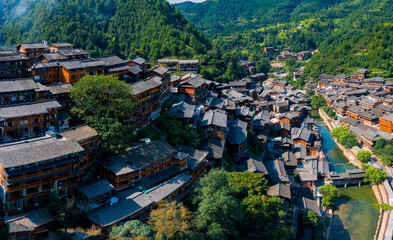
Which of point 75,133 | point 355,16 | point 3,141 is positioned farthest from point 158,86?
point 355,16

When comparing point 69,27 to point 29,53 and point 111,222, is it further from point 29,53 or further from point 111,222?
point 111,222

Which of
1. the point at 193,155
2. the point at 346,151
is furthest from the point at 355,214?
the point at 193,155

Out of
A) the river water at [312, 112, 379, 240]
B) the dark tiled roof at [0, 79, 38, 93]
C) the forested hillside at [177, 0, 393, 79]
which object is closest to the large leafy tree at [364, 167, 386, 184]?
the river water at [312, 112, 379, 240]

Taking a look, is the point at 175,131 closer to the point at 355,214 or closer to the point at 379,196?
the point at 355,214

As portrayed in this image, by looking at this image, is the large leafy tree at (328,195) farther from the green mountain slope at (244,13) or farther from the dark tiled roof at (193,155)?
the green mountain slope at (244,13)

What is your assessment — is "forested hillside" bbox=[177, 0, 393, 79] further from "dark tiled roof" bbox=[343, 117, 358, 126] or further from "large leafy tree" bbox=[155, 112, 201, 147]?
"large leafy tree" bbox=[155, 112, 201, 147]
